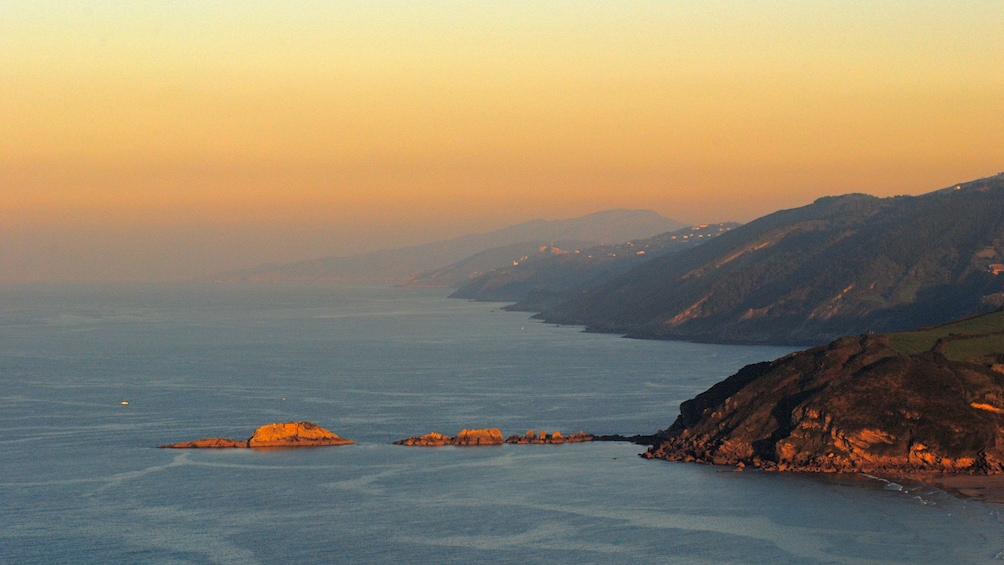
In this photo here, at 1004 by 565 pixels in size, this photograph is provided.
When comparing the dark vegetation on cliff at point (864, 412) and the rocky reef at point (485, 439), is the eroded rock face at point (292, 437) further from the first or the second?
the dark vegetation on cliff at point (864, 412)

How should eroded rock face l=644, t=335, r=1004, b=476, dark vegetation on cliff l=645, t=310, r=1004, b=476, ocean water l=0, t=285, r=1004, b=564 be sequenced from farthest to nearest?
1. dark vegetation on cliff l=645, t=310, r=1004, b=476
2. eroded rock face l=644, t=335, r=1004, b=476
3. ocean water l=0, t=285, r=1004, b=564

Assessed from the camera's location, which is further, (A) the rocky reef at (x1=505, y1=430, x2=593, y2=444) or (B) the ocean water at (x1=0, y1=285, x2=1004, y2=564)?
(A) the rocky reef at (x1=505, y1=430, x2=593, y2=444)

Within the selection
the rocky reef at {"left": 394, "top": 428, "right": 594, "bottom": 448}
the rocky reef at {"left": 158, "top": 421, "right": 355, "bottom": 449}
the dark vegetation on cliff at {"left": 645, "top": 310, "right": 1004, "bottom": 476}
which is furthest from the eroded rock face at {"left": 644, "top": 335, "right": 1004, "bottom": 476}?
the rocky reef at {"left": 158, "top": 421, "right": 355, "bottom": 449}

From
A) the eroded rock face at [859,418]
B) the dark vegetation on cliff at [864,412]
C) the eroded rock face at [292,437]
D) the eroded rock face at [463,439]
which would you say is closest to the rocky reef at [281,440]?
the eroded rock face at [292,437]

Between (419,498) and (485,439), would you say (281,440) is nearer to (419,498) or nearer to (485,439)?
(485,439)

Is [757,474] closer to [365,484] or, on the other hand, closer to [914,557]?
[914,557]

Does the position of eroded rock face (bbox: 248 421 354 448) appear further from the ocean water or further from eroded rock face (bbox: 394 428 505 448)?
eroded rock face (bbox: 394 428 505 448)

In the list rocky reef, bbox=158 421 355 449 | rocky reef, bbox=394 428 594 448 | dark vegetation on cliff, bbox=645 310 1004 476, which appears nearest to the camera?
dark vegetation on cliff, bbox=645 310 1004 476

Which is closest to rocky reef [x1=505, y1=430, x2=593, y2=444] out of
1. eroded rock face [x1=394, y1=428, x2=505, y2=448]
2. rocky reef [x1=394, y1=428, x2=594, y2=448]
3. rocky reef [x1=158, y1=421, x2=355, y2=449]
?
rocky reef [x1=394, y1=428, x2=594, y2=448]
